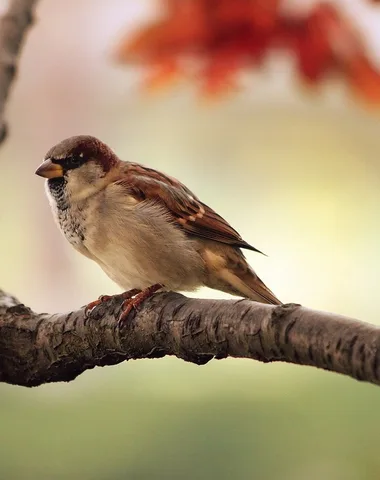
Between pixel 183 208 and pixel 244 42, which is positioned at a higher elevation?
pixel 244 42

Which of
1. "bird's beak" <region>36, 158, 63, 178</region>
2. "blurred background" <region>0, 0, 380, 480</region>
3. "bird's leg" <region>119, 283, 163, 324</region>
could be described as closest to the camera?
"bird's leg" <region>119, 283, 163, 324</region>

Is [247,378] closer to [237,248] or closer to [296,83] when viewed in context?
[237,248]

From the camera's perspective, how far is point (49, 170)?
927 mm

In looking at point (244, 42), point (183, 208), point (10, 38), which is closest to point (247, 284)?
point (183, 208)

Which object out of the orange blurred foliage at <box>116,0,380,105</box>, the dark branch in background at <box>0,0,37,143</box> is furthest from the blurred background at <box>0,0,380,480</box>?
the dark branch in background at <box>0,0,37,143</box>

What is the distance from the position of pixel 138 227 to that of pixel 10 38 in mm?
281

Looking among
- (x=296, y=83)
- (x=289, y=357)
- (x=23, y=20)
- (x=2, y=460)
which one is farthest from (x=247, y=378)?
(x=289, y=357)

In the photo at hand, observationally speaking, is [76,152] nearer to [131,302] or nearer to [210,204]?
[131,302]

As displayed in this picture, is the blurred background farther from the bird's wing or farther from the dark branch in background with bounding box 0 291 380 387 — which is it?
the dark branch in background with bounding box 0 291 380 387

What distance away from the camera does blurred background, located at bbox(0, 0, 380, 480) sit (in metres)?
1.35

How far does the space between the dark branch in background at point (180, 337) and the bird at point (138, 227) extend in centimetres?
13

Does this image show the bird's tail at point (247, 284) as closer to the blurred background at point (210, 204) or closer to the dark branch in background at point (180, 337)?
the dark branch in background at point (180, 337)

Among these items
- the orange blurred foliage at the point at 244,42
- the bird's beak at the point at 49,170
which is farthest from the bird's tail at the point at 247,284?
the orange blurred foliage at the point at 244,42

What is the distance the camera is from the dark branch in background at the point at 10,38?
3.21 feet
